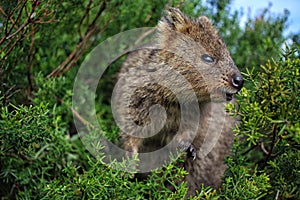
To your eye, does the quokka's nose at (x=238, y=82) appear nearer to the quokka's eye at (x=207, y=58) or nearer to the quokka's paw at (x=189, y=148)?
the quokka's eye at (x=207, y=58)

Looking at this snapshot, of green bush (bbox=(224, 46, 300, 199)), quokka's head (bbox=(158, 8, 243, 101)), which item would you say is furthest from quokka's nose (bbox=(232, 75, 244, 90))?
green bush (bbox=(224, 46, 300, 199))

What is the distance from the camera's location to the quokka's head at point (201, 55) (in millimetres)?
2744

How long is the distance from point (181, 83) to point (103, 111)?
148 centimetres

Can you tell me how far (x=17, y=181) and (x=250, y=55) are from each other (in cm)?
267

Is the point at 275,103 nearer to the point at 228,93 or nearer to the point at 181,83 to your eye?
the point at 228,93

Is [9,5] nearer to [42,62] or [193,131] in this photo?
[42,62]

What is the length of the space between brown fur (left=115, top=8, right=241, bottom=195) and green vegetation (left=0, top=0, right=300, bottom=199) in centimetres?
24

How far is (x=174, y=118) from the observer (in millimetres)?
2986

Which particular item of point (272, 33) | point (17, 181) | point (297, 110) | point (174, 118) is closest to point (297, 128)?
point (297, 110)

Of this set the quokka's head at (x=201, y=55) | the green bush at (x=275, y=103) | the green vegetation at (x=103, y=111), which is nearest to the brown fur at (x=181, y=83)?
the quokka's head at (x=201, y=55)

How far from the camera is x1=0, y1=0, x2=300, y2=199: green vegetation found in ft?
6.98

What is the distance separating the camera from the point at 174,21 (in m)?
3.07

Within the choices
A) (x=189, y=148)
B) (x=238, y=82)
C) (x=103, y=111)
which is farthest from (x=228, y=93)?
(x=103, y=111)

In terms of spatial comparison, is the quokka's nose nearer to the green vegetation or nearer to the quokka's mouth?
the quokka's mouth
